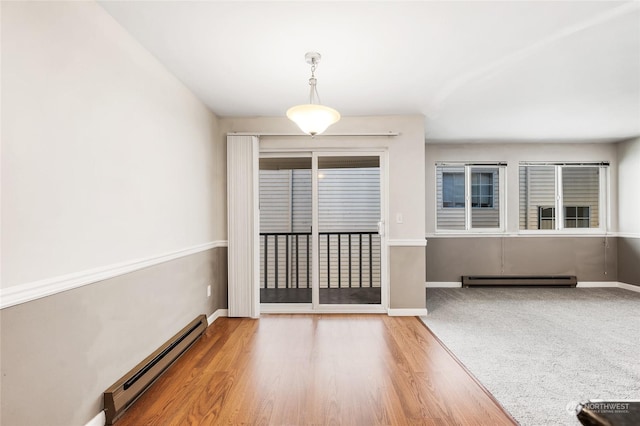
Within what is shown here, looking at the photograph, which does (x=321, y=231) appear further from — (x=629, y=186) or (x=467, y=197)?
(x=629, y=186)

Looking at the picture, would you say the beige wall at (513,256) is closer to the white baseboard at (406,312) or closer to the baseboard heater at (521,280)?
the baseboard heater at (521,280)

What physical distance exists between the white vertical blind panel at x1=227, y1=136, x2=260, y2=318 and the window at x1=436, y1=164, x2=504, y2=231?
3.40 meters

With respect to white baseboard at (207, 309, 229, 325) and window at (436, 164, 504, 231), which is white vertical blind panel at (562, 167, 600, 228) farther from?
white baseboard at (207, 309, 229, 325)

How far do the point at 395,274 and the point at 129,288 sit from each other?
2.92 m

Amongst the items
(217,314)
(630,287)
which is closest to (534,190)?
(630,287)

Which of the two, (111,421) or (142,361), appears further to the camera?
(142,361)

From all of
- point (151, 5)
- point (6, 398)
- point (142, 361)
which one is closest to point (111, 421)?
point (142, 361)

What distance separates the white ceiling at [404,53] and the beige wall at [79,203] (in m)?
0.40

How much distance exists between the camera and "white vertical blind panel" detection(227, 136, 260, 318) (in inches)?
160

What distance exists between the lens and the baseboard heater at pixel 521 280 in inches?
222

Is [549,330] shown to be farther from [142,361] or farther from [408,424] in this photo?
[142,361]

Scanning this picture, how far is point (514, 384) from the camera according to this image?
7.79 feet

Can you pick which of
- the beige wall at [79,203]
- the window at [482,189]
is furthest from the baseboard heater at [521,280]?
the beige wall at [79,203]

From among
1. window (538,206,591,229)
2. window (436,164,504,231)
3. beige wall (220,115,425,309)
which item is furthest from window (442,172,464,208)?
beige wall (220,115,425,309)
